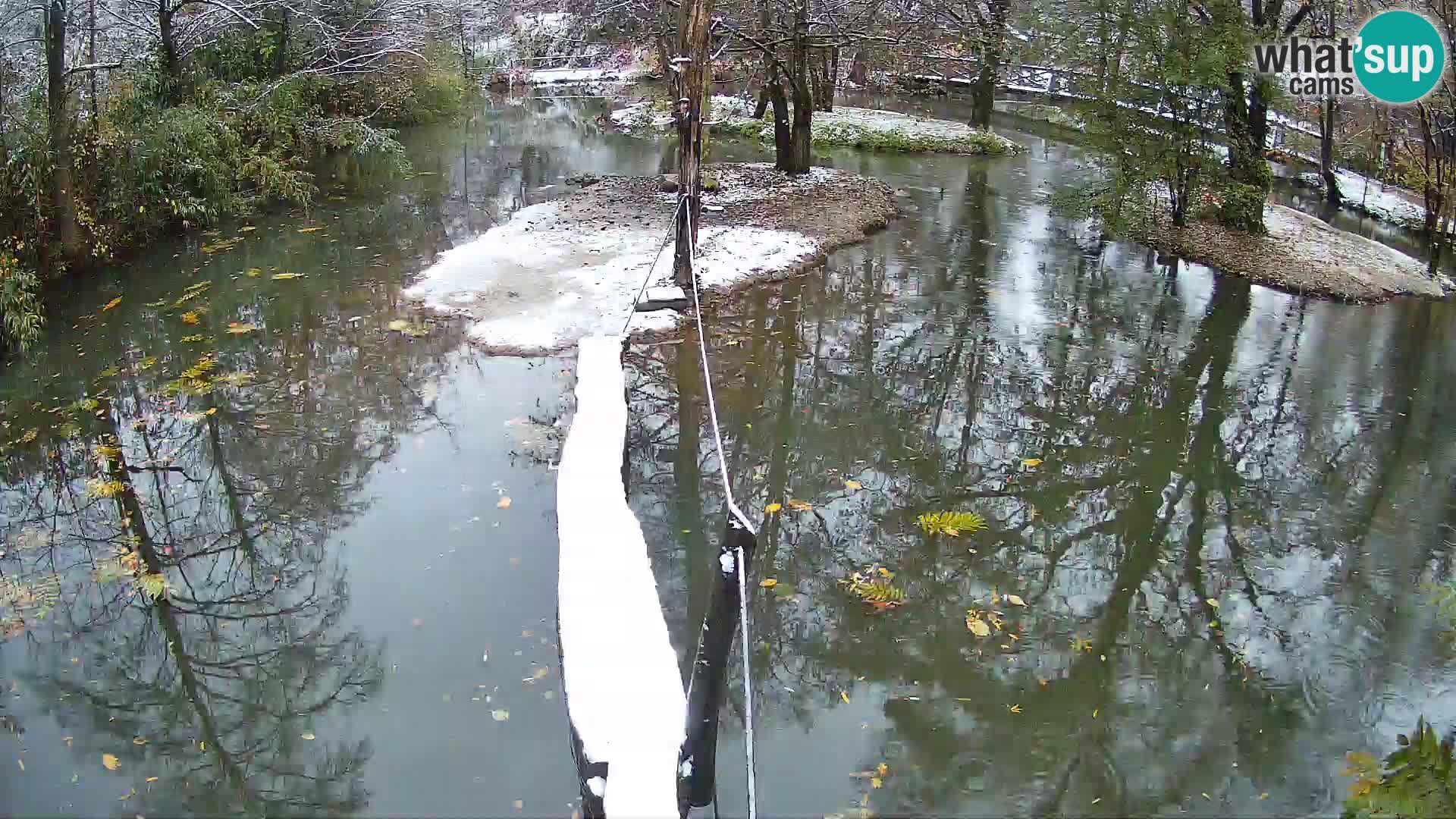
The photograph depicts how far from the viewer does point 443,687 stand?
461 cm

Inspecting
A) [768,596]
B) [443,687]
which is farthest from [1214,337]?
[443,687]

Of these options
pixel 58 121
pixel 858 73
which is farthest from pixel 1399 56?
pixel 58 121

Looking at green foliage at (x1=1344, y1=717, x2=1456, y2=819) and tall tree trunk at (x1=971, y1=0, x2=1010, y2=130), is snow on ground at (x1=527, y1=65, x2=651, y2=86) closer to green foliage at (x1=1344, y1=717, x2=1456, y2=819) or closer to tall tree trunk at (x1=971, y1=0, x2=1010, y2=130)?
tall tree trunk at (x1=971, y1=0, x2=1010, y2=130)

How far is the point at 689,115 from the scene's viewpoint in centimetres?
970

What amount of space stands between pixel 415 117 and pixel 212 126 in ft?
34.0

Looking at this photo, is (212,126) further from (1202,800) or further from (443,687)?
(1202,800)

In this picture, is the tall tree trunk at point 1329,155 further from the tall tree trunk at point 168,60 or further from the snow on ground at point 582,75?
the snow on ground at point 582,75

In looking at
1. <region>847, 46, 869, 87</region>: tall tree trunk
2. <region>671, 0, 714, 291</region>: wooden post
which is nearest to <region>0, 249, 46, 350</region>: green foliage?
<region>671, 0, 714, 291</region>: wooden post

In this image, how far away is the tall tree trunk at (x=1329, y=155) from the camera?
16016 millimetres

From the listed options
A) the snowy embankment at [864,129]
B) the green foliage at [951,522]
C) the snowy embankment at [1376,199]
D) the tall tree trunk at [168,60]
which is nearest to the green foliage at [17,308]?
the tall tree trunk at [168,60]

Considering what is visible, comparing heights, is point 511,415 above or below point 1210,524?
above

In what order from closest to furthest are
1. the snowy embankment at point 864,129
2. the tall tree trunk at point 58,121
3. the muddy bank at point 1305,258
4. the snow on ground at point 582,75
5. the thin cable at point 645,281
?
1. the thin cable at point 645,281
2. the tall tree trunk at point 58,121
3. the muddy bank at point 1305,258
4. the snowy embankment at point 864,129
5. the snow on ground at point 582,75

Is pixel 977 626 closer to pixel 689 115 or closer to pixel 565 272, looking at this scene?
pixel 689 115

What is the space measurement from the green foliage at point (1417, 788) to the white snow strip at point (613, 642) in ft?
7.72
